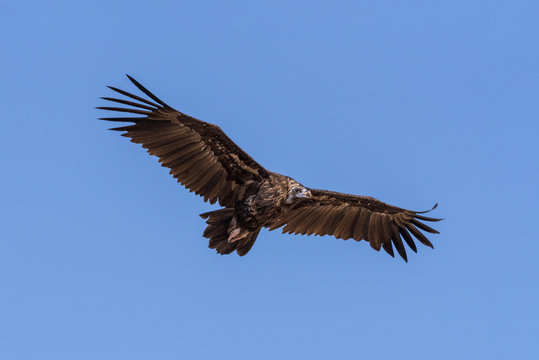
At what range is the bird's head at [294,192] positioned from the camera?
15891 mm

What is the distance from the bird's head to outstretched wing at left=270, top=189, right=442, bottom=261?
0.99 meters

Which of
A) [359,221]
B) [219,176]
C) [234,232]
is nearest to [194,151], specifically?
[219,176]

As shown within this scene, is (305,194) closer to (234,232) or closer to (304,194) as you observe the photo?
(304,194)

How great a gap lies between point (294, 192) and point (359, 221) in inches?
102

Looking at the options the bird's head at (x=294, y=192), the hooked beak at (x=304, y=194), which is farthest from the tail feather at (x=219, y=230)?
the hooked beak at (x=304, y=194)

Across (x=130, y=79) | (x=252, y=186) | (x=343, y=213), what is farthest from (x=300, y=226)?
(x=130, y=79)

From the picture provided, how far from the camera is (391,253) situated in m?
18.0

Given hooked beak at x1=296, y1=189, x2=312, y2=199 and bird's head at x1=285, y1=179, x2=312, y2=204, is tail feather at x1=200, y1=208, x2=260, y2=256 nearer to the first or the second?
bird's head at x1=285, y1=179, x2=312, y2=204

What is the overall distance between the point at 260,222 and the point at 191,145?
6.67 ft

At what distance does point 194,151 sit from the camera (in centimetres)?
1552

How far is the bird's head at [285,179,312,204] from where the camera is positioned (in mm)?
15891

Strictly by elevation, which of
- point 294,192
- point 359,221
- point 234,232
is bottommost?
point 234,232

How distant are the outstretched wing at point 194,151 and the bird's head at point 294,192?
564 millimetres

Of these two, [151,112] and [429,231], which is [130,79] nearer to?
[151,112]
